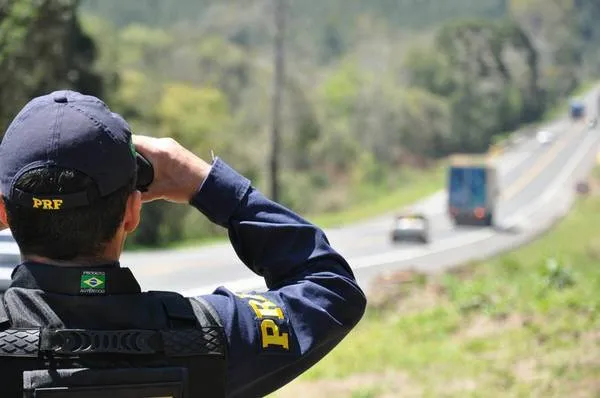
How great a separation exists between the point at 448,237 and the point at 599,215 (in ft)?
29.3

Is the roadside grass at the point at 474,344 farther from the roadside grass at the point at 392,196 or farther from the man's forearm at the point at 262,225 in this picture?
the roadside grass at the point at 392,196

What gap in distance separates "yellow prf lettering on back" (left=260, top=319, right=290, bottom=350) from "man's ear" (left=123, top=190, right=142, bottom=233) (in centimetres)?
33

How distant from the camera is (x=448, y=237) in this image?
43.2 m

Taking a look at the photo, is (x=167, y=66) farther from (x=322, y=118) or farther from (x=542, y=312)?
(x=542, y=312)

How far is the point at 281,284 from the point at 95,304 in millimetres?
496

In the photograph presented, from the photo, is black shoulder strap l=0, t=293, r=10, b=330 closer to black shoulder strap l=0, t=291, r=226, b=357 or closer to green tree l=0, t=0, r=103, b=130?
black shoulder strap l=0, t=291, r=226, b=357

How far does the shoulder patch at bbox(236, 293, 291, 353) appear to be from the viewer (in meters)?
2.24

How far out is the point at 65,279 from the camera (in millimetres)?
2016

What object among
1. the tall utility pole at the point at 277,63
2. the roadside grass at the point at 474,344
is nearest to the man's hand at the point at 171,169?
the roadside grass at the point at 474,344

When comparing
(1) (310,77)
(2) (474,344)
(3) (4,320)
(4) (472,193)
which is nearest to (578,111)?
(2) (474,344)

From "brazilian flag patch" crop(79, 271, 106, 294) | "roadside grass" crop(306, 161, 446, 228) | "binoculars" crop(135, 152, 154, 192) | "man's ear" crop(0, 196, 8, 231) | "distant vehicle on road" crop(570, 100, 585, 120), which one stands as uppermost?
"binoculars" crop(135, 152, 154, 192)

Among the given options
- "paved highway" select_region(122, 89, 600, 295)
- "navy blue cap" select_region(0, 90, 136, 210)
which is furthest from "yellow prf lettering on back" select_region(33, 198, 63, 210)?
"paved highway" select_region(122, 89, 600, 295)

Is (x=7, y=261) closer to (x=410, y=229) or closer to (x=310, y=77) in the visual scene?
(x=410, y=229)

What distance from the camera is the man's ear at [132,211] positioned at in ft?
6.96
